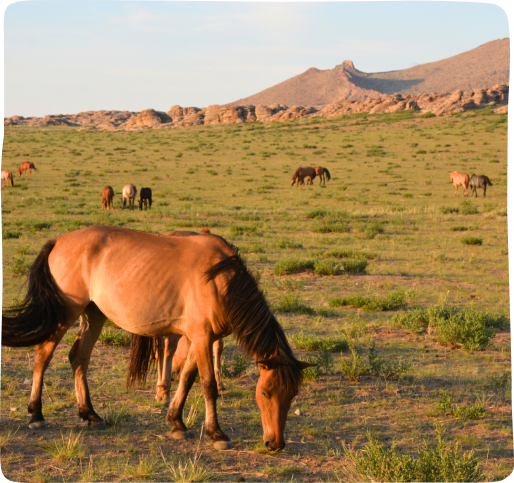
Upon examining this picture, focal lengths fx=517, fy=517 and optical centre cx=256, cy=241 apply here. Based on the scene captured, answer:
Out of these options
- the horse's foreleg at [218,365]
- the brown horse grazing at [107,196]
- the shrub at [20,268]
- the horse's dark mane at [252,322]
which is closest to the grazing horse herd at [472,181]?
the brown horse grazing at [107,196]

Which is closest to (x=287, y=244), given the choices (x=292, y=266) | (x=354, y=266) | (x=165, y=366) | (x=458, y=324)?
(x=292, y=266)

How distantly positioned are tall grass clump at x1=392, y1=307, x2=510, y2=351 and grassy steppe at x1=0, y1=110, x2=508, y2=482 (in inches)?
1.3

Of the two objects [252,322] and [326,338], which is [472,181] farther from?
[252,322]

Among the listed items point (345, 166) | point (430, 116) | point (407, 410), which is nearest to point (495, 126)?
point (430, 116)

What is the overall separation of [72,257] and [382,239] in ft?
43.0

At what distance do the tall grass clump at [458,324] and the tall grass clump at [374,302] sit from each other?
1.98 feet

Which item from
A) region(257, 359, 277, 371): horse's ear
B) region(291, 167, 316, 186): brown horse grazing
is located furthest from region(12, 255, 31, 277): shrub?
region(291, 167, 316, 186): brown horse grazing

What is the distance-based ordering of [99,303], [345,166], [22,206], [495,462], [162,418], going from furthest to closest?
[345,166] < [22,206] < [162,418] < [99,303] < [495,462]

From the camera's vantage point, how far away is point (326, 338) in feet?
24.8

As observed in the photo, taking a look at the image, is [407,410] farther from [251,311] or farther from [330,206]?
[330,206]

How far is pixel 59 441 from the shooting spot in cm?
462

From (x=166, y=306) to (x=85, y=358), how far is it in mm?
1161

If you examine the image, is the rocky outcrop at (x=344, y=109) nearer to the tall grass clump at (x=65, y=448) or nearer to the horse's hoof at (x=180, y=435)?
the horse's hoof at (x=180, y=435)

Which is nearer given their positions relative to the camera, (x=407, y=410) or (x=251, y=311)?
(x=251, y=311)
